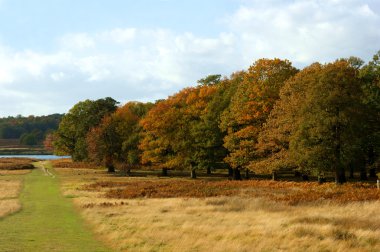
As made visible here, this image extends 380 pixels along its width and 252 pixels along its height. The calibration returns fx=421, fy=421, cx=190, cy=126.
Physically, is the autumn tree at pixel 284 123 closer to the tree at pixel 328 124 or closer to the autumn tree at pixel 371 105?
the tree at pixel 328 124

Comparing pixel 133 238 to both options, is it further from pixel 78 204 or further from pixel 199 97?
pixel 199 97

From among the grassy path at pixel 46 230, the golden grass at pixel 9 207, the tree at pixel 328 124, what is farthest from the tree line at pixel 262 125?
the golden grass at pixel 9 207

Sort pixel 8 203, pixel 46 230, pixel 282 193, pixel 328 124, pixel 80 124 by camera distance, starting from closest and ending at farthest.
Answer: pixel 46 230 < pixel 8 203 < pixel 282 193 < pixel 328 124 < pixel 80 124

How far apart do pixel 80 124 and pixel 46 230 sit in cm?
6441

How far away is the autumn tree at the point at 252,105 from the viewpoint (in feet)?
165

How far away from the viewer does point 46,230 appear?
62.1 feet

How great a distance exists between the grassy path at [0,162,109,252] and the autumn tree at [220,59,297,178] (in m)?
26.9

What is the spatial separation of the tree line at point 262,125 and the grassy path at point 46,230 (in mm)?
24006

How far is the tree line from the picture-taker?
131 feet

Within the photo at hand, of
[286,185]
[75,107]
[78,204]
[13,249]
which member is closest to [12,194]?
[78,204]

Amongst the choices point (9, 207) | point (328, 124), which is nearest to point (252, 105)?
point (328, 124)

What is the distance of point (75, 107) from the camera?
→ 85938 mm

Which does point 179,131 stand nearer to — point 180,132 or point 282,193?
point 180,132

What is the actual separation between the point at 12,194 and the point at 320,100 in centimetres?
2858
